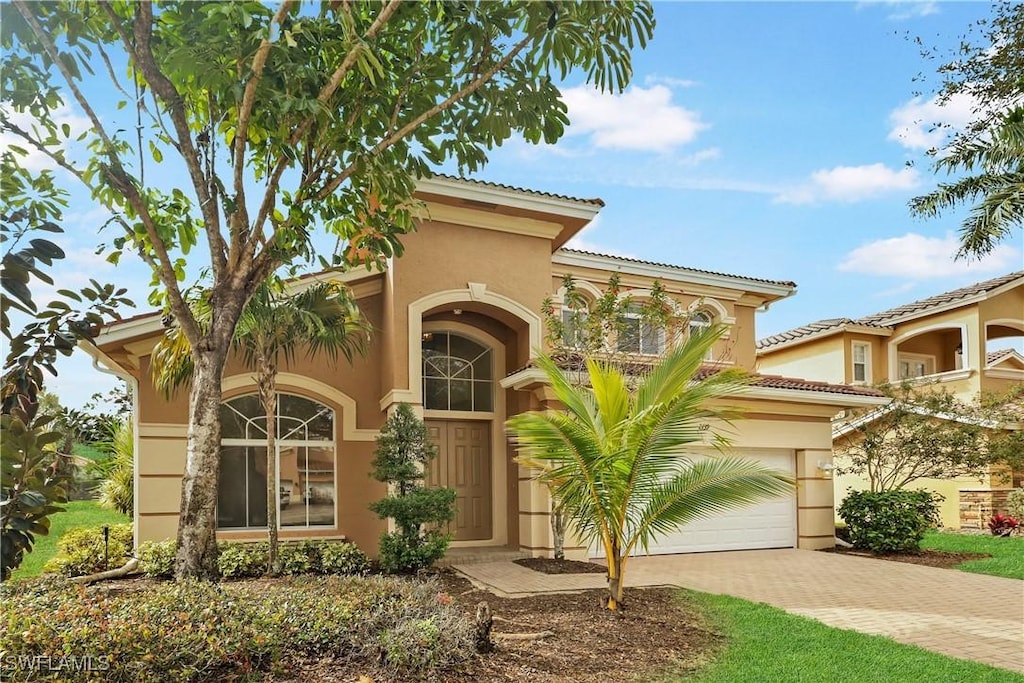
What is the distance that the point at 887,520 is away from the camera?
45.5 ft

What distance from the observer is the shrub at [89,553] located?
35.7 feet

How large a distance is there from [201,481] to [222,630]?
203 cm

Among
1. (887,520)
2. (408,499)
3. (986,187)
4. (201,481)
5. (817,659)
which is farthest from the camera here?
(986,187)

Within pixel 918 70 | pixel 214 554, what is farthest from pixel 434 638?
pixel 918 70

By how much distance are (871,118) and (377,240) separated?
973 cm

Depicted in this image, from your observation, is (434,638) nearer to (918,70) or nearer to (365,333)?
(365,333)

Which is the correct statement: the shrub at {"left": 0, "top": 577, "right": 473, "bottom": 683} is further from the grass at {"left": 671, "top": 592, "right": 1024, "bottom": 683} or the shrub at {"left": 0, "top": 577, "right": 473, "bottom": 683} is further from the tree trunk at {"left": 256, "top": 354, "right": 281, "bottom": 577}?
the tree trunk at {"left": 256, "top": 354, "right": 281, "bottom": 577}

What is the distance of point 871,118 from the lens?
12.9 m

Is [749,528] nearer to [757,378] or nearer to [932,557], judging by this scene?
[932,557]

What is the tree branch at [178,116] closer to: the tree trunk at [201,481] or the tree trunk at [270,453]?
the tree trunk at [201,481]

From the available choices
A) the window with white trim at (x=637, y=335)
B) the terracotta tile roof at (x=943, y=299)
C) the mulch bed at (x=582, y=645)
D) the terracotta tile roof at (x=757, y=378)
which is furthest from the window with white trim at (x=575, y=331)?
the terracotta tile roof at (x=943, y=299)

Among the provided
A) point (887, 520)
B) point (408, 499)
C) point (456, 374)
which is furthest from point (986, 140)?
point (408, 499)

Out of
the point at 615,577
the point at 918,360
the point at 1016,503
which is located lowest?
the point at 1016,503

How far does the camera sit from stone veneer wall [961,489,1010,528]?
1889cm
